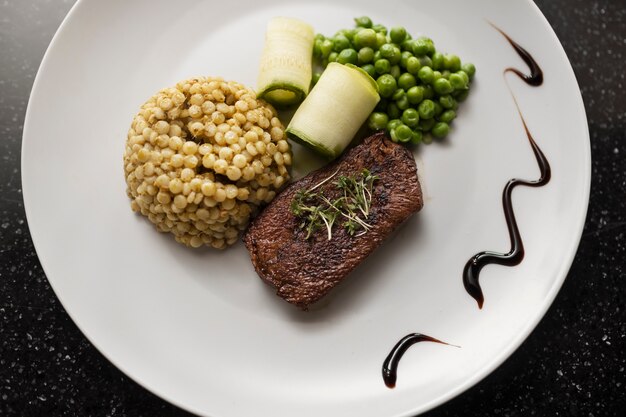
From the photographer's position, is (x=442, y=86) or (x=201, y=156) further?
(x=442, y=86)

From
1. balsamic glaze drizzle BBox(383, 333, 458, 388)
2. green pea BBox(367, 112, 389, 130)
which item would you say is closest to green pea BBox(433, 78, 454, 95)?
green pea BBox(367, 112, 389, 130)

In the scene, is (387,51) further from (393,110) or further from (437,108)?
(437,108)

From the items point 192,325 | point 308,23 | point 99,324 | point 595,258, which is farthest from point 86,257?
point 595,258

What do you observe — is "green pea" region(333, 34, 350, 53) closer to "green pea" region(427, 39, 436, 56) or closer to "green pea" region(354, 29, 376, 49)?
"green pea" region(354, 29, 376, 49)

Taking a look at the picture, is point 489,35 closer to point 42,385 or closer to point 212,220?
point 212,220

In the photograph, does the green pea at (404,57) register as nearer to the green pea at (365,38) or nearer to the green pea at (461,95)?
the green pea at (365,38)

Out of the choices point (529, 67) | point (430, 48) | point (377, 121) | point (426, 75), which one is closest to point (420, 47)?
point (430, 48)

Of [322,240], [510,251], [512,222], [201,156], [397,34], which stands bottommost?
[322,240]
